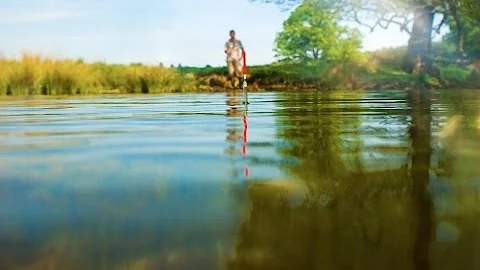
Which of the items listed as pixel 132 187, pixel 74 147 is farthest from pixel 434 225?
pixel 74 147

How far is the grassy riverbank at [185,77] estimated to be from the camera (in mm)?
21453

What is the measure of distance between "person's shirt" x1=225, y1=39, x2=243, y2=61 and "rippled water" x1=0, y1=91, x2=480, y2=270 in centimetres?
1499

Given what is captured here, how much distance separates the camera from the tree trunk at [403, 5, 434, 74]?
2788 cm

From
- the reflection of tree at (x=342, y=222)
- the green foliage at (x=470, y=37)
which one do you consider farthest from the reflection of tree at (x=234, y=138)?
the green foliage at (x=470, y=37)

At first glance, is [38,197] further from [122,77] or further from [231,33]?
[122,77]

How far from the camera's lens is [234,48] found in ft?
68.1

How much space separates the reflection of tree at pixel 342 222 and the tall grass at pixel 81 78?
18355 mm

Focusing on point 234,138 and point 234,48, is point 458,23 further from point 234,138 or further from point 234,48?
point 234,138

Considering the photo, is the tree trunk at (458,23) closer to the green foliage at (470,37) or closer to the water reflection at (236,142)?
the green foliage at (470,37)

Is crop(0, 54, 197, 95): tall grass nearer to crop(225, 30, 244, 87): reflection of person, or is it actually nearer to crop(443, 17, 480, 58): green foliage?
crop(225, 30, 244, 87): reflection of person

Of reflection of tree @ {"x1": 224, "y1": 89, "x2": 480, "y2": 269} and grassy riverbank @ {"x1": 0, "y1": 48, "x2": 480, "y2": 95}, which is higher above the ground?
reflection of tree @ {"x1": 224, "y1": 89, "x2": 480, "y2": 269}

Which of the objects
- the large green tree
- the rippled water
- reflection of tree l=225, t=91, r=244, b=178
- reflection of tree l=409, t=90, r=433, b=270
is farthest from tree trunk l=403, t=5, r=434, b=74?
A: the rippled water

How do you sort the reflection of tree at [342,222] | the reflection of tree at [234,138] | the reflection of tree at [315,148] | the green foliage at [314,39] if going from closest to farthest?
the reflection of tree at [342,222] → the reflection of tree at [315,148] → the reflection of tree at [234,138] → the green foliage at [314,39]

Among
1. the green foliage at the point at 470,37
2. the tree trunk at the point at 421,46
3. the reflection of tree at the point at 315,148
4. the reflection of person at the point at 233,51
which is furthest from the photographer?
the green foliage at the point at 470,37
